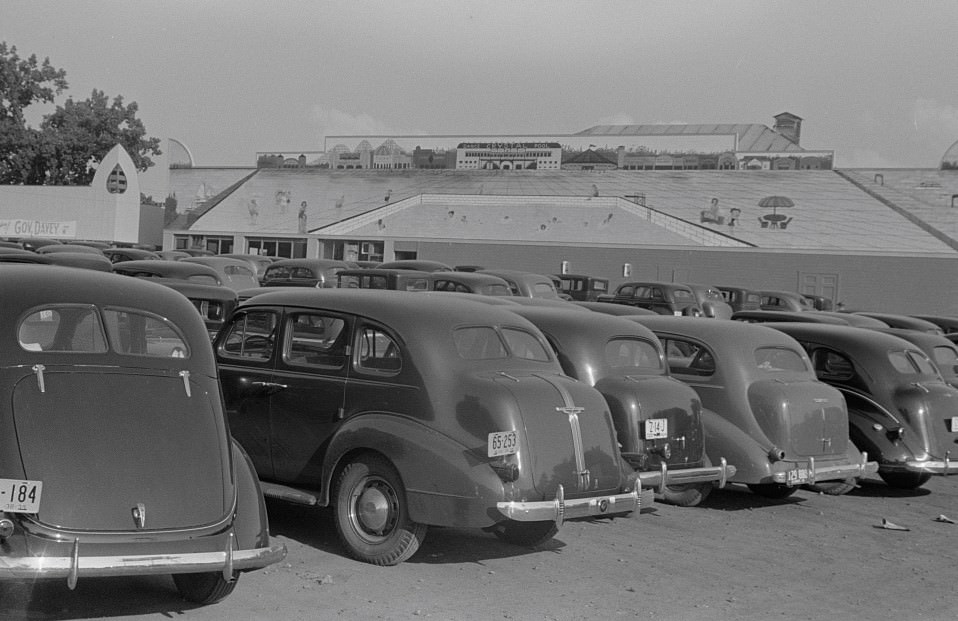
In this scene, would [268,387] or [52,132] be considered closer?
[268,387]

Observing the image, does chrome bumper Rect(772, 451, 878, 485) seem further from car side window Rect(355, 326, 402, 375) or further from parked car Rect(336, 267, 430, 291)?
parked car Rect(336, 267, 430, 291)

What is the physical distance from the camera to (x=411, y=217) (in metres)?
50.4

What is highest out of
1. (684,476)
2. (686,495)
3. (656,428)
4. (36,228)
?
(36,228)

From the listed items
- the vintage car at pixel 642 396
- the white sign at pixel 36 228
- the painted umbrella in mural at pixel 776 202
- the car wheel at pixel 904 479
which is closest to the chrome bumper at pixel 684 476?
the vintage car at pixel 642 396

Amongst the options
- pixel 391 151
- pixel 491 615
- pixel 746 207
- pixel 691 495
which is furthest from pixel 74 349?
pixel 391 151

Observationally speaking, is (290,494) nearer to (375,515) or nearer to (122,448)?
(375,515)

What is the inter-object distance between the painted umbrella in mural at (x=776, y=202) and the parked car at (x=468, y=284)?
2807 cm

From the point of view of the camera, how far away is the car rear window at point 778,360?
10.7 meters

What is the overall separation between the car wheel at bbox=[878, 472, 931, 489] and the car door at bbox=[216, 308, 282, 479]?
7374 millimetres

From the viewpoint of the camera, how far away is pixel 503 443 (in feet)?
23.2

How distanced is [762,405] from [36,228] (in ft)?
150

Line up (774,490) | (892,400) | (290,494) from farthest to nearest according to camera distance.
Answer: (892,400)
(774,490)
(290,494)

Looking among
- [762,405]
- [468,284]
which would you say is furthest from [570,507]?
[468,284]

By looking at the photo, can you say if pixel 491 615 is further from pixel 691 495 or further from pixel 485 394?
pixel 691 495
